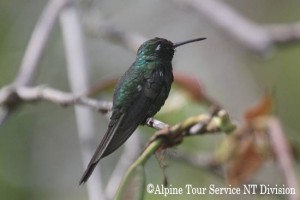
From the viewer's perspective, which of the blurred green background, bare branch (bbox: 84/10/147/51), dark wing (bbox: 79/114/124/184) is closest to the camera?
dark wing (bbox: 79/114/124/184)

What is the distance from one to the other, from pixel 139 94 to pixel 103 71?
16.2 feet

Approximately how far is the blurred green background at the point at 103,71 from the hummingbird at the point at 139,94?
12.4 feet

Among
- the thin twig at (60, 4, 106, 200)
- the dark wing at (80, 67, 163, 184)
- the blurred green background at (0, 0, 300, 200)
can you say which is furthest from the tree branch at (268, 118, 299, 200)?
the blurred green background at (0, 0, 300, 200)

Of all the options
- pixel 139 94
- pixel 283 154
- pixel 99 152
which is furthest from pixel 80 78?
pixel 99 152

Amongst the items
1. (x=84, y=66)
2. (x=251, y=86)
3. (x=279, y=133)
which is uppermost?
(x=251, y=86)

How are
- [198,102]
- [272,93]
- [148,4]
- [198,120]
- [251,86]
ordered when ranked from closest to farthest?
[198,120]
[272,93]
[198,102]
[251,86]
[148,4]

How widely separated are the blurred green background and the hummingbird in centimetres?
378

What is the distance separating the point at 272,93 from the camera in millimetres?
2293

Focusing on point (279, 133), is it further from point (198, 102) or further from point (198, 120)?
point (198, 120)

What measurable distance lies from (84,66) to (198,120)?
37.4 inches

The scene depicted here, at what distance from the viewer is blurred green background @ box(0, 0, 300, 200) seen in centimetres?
560

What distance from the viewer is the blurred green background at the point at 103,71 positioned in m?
5.60

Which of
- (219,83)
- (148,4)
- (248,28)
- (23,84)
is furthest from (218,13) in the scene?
(148,4)

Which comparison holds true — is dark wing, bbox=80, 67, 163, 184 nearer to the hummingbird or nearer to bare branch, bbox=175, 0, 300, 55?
the hummingbird
